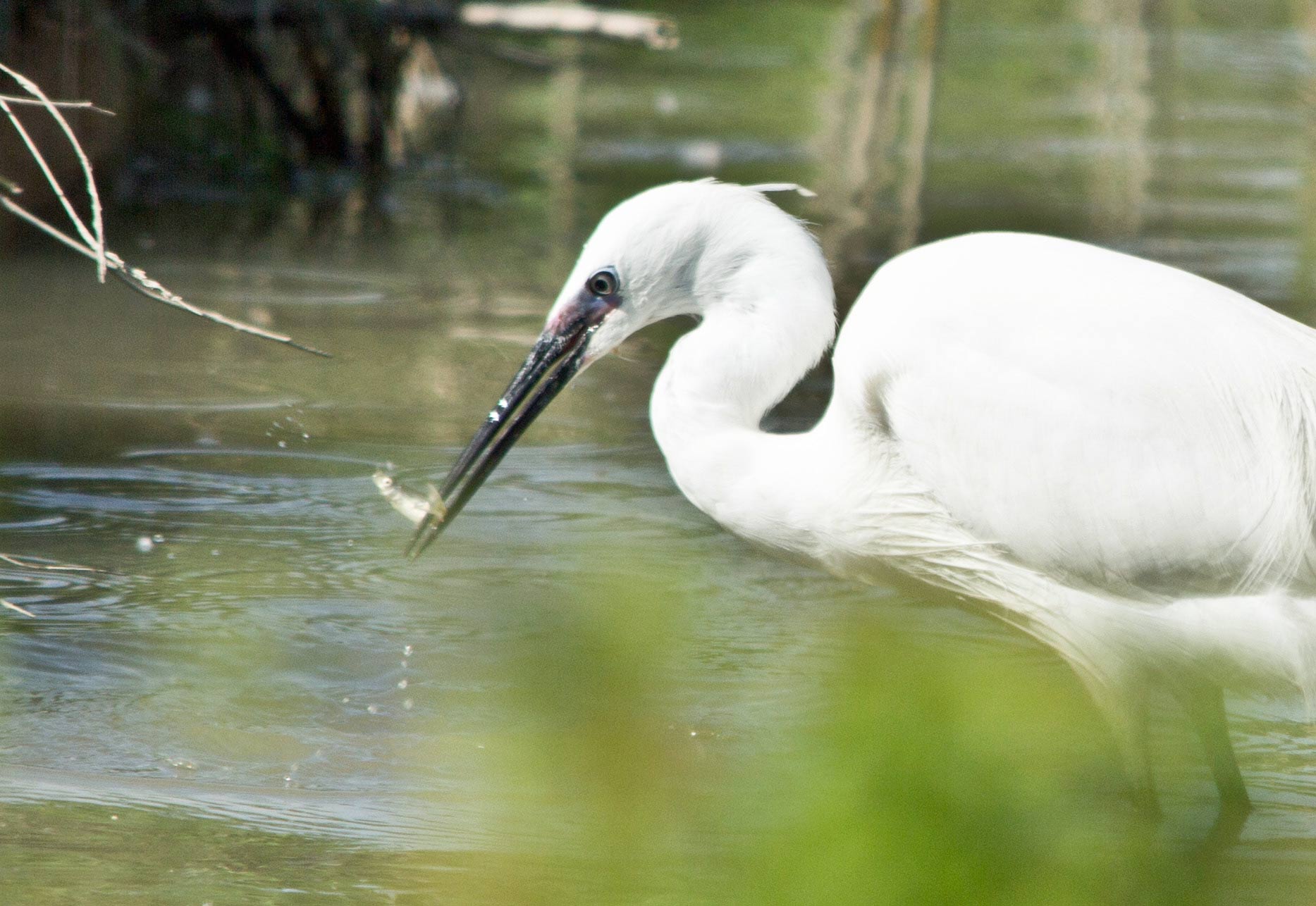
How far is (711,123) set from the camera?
14.1m

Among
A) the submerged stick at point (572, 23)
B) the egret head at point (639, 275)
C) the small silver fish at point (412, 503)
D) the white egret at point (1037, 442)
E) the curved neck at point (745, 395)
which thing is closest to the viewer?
the white egret at point (1037, 442)

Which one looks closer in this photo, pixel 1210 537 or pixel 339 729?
pixel 1210 537

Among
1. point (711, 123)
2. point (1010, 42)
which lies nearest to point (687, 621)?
point (711, 123)

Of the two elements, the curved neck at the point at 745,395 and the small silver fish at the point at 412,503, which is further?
the small silver fish at the point at 412,503

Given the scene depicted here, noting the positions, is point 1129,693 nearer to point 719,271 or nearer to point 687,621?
point 719,271

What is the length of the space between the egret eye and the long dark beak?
15mm

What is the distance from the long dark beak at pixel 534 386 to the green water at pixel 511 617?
366 millimetres

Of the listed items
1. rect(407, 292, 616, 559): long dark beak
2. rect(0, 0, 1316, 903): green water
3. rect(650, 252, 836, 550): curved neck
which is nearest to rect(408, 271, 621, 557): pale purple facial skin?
rect(407, 292, 616, 559): long dark beak

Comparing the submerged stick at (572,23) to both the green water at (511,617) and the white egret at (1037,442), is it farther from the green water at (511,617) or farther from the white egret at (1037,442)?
the white egret at (1037,442)

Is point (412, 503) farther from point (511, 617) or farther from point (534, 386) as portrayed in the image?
point (511, 617)

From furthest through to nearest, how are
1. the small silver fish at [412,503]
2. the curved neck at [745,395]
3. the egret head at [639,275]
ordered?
the small silver fish at [412,503] < the egret head at [639,275] < the curved neck at [745,395]

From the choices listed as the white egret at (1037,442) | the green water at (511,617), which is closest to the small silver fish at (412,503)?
the green water at (511,617)

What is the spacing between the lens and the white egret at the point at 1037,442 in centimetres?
297

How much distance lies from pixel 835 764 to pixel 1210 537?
223 cm
